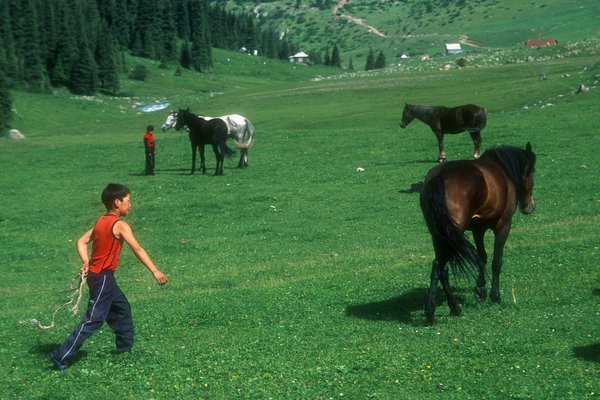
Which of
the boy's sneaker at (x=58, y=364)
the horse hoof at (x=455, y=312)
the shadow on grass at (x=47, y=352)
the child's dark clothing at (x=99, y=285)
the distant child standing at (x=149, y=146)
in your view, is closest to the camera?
the boy's sneaker at (x=58, y=364)

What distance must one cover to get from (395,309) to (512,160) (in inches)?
125

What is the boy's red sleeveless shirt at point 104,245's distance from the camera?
10938mm

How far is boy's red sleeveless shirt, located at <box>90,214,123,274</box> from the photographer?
1094 cm

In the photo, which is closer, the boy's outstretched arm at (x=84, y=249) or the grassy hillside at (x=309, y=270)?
the grassy hillside at (x=309, y=270)

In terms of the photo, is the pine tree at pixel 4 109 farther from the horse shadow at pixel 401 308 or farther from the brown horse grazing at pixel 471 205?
the brown horse grazing at pixel 471 205

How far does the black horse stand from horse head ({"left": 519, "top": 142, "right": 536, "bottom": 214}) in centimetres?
2268

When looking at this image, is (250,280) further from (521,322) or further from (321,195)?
(321,195)

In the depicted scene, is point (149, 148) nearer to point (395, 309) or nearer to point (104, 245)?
point (395, 309)

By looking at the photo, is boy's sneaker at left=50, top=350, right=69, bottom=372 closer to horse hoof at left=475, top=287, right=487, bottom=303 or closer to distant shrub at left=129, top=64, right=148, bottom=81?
horse hoof at left=475, top=287, right=487, bottom=303

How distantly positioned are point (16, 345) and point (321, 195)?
1841cm

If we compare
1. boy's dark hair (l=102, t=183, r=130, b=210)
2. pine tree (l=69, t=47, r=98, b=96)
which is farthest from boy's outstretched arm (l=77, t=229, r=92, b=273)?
pine tree (l=69, t=47, r=98, b=96)

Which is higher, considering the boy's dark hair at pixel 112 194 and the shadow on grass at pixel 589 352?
the boy's dark hair at pixel 112 194

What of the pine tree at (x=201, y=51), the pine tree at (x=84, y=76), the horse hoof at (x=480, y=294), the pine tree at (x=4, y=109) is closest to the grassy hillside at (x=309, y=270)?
the horse hoof at (x=480, y=294)

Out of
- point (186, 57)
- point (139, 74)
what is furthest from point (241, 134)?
point (186, 57)
